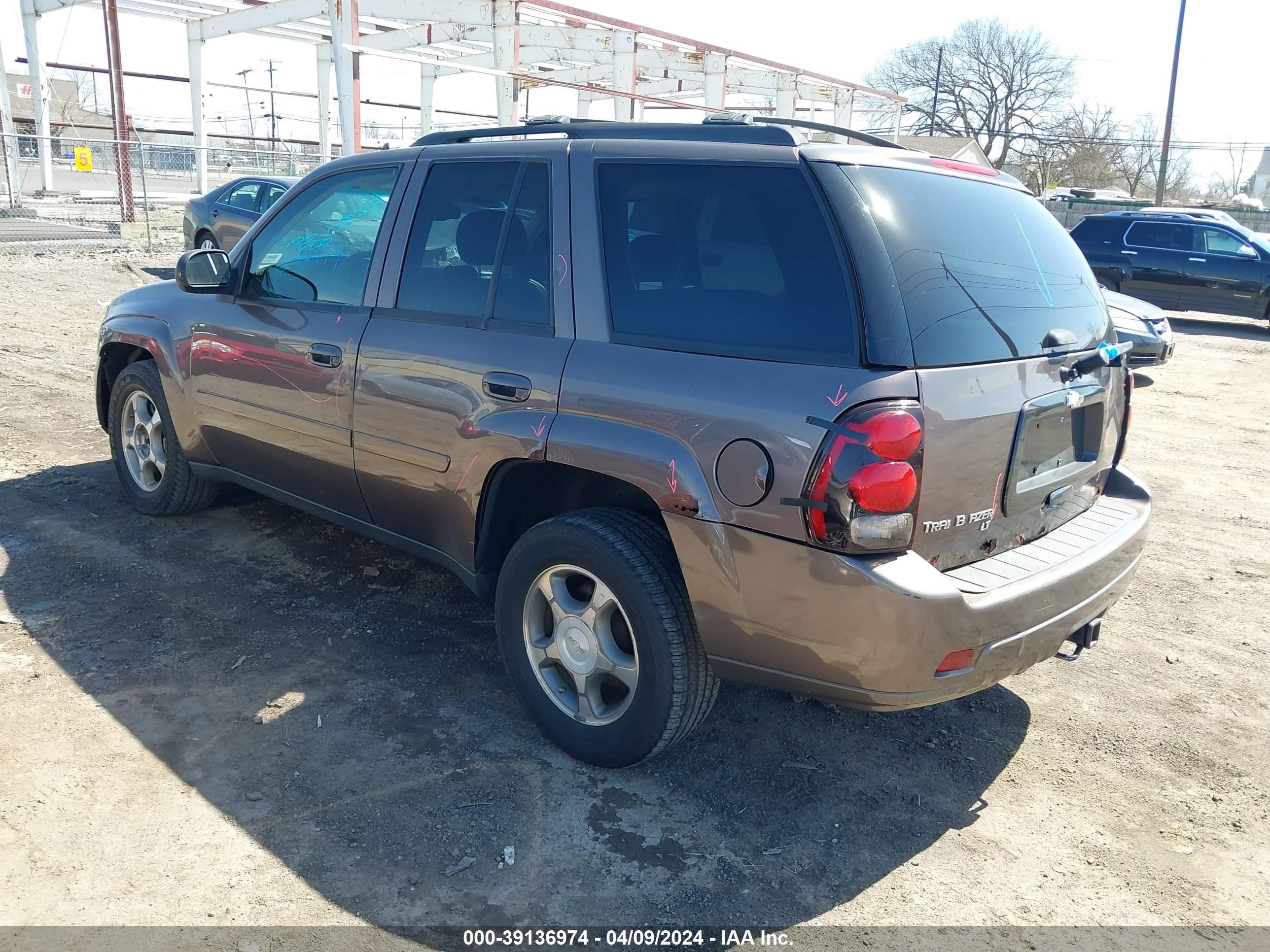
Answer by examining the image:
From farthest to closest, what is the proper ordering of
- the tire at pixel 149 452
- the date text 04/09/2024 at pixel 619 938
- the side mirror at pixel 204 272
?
the tire at pixel 149 452, the side mirror at pixel 204 272, the date text 04/09/2024 at pixel 619 938

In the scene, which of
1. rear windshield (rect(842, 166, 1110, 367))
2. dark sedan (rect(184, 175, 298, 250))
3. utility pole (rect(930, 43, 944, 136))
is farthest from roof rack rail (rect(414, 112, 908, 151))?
utility pole (rect(930, 43, 944, 136))

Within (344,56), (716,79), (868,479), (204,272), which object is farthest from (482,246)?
(716,79)

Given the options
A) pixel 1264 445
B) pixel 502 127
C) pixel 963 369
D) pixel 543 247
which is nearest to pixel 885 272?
pixel 963 369

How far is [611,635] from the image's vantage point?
3.16 m

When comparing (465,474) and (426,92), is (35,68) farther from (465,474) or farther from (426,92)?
(465,474)

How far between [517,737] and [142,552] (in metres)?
2.50

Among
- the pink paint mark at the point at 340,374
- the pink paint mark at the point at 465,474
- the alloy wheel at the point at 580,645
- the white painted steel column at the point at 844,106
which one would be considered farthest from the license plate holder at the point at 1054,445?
the white painted steel column at the point at 844,106

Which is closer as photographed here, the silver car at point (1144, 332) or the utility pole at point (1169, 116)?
the silver car at point (1144, 332)

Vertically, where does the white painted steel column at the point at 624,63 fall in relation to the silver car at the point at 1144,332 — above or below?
above

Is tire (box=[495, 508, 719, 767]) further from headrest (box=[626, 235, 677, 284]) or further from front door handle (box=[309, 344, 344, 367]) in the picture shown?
front door handle (box=[309, 344, 344, 367])

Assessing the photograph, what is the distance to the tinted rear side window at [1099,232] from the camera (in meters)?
15.8

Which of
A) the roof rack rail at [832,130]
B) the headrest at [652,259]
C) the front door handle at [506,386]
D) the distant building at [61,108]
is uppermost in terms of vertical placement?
the distant building at [61,108]

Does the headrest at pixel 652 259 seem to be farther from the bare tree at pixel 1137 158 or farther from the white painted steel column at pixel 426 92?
the bare tree at pixel 1137 158

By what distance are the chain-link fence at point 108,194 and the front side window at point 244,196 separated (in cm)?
154
